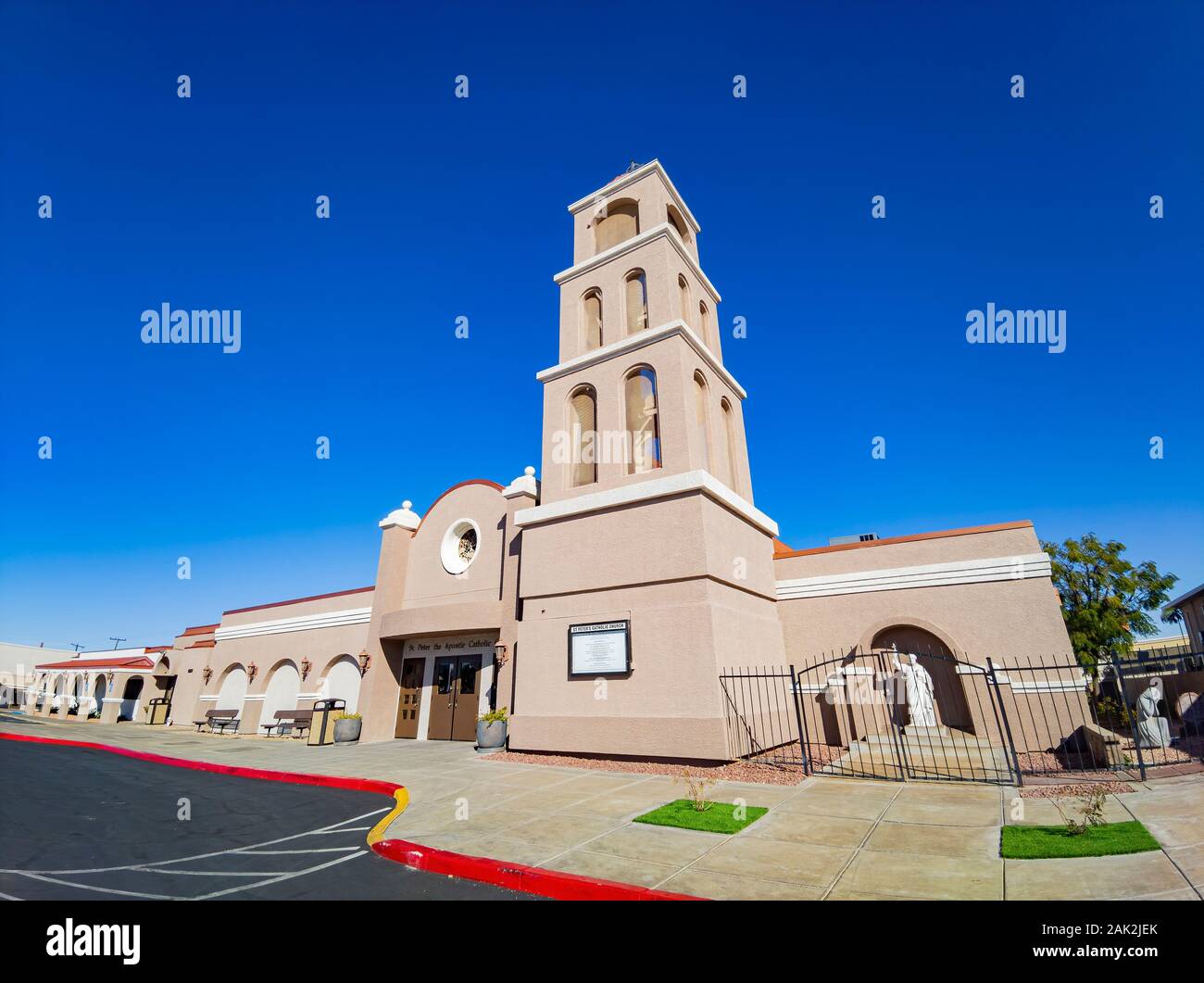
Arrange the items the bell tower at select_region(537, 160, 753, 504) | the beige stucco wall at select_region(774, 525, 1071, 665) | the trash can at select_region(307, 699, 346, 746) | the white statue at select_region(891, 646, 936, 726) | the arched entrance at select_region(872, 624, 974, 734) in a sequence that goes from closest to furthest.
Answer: the white statue at select_region(891, 646, 936, 726) < the beige stucco wall at select_region(774, 525, 1071, 665) < the arched entrance at select_region(872, 624, 974, 734) < the bell tower at select_region(537, 160, 753, 504) < the trash can at select_region(307, 699, 346, 746)

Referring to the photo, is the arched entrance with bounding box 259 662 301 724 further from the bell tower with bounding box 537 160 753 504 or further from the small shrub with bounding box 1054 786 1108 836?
the small shrub with bounding box 1054 786 1108 836

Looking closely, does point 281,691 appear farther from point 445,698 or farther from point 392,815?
point 392,815

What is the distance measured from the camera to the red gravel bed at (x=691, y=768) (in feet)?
33.1

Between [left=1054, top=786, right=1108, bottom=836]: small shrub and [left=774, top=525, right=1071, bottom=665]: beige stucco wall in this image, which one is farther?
[left=774, top=525, right=1071, bottom=665]: beige stucco wall

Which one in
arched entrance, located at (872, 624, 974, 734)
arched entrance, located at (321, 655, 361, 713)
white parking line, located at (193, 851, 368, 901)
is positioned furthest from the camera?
arched entrance, located at (321, 655, 361, 713)

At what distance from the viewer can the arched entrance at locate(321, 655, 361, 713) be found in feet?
71.5

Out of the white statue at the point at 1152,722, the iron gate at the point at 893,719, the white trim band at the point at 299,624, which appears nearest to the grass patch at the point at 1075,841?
the iron gate at the point at 893,719

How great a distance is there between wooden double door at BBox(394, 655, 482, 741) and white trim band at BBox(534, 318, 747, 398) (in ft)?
31.6

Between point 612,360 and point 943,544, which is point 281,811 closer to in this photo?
point 612,360

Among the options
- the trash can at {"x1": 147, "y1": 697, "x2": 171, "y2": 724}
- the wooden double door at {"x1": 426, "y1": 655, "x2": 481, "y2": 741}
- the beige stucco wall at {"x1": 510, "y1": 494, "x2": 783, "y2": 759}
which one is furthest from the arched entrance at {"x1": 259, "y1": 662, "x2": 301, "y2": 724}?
the beige stucco wall at {"x1": 510, "y1": 494, "x2": 783, "y2": 759}

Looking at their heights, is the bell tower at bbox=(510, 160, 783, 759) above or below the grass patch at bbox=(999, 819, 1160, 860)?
above

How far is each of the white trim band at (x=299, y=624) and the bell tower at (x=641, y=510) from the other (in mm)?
9948
